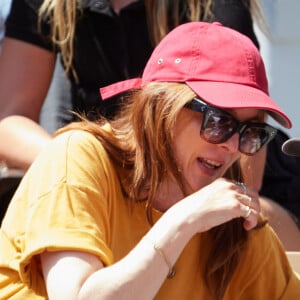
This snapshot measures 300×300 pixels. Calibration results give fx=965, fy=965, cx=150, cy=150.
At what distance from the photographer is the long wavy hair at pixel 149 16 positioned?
293cm

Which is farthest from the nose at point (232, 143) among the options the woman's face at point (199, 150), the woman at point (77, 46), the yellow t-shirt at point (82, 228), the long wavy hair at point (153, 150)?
the woman at point (77, 46)

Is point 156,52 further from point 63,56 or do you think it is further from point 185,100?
point 63,56

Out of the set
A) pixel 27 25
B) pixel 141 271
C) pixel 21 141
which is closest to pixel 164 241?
pixel 141 271

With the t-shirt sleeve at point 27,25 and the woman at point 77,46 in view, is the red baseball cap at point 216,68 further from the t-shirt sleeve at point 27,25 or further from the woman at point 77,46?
the t-shirt sleeve at point 27,25

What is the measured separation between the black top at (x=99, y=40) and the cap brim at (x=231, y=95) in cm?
92

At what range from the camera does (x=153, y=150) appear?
210 cm

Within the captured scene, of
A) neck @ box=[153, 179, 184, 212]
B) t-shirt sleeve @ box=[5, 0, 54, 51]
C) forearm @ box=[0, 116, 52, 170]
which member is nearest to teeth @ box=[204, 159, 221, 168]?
neck @ box=[153, 179, 184, 212]

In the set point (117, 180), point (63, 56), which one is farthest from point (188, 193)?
point (63, 56)

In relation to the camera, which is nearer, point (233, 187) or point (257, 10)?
point (233, 187)

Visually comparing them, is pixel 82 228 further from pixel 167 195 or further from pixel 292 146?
pixel 292 146

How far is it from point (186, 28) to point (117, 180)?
38cm

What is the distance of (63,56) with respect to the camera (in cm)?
296

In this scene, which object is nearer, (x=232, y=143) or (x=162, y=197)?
(x=232, y=143)

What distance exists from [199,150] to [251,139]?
12cm
